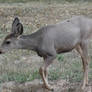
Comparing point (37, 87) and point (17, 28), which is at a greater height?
point (17, 28)

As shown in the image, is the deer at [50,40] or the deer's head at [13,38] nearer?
the deer at [50,40]

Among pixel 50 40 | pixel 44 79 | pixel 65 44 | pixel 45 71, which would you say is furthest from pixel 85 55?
pixel 44 79

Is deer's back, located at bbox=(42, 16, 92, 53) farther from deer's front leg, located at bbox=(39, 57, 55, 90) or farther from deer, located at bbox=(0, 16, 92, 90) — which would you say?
deer's front leg, located at bbox=(39, 57, 55, 90)

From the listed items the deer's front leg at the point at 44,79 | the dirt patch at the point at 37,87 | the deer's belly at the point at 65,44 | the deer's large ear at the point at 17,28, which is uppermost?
the deer's large ear at the point at 17,28

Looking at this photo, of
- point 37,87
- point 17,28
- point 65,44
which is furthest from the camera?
point 37,87

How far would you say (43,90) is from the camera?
8.84 m

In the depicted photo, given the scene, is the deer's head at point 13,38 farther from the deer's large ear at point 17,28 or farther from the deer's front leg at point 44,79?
the deer's front leg at point 44,79

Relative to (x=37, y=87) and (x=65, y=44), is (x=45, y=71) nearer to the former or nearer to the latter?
(x=37, y=87)

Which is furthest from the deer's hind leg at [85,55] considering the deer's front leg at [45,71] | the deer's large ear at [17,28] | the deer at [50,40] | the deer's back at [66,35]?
the deer's large ear at [17,28]

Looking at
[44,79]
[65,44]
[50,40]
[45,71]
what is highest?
[50,40]

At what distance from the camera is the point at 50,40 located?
8.63 m

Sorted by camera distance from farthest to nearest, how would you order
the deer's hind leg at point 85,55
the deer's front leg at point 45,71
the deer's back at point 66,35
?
the deer's hind leg at point 85,55, the deer's back at point 66,35, the deer's front leg at point 45,71

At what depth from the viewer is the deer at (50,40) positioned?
8.58 m

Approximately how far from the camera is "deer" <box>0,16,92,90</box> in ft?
28.1
